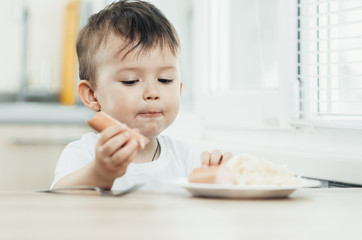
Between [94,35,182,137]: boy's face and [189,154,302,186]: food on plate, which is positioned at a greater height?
[94,35,182,137]: boy's face

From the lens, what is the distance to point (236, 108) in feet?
6.51

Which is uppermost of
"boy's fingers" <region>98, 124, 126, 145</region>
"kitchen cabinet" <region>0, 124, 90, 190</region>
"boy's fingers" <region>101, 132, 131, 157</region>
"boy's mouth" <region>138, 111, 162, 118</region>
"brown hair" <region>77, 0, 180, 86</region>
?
"brown hair" <region>77, 0, 180, 86</region>

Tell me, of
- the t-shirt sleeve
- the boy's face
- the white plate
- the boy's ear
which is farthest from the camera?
the boy's ear

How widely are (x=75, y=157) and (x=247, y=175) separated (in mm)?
554

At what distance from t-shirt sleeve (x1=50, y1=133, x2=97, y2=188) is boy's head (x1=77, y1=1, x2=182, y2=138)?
0.10 meters

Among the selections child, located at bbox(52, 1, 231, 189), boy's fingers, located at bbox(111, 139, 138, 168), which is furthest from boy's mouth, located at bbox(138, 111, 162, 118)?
boy's fingers, located at bbox(111, 139, 138, 168)

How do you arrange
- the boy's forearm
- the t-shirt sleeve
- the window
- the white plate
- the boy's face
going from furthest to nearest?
the window → the boy's face → the t-shirt sleeve → the boy's forearm → the white plate

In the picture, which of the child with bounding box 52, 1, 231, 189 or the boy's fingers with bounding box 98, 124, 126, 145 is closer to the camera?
the boy's fingers with bounding box 98, 124, 126, 145

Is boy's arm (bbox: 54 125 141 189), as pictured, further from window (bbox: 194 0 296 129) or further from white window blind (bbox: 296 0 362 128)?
window (bbox: 194 0 296 129)

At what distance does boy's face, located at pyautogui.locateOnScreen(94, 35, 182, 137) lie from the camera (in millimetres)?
1342

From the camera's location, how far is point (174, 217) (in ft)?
2.27

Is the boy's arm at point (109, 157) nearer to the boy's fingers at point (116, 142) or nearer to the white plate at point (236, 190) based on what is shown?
the boy's fingers at point (116, 142)

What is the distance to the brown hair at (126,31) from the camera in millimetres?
1387

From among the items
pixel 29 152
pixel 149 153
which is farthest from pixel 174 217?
pixel 29 152
